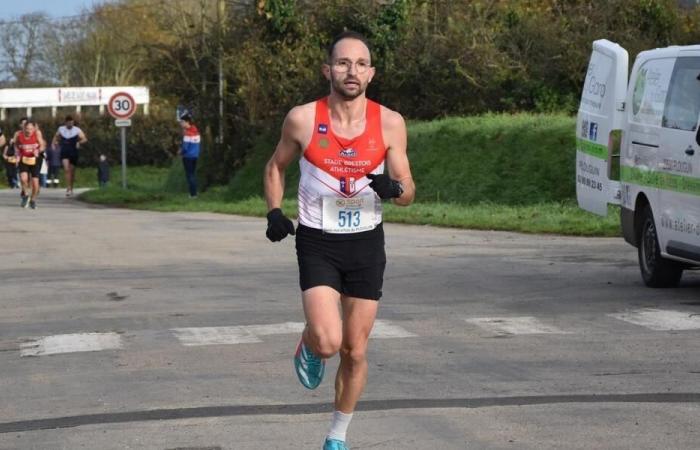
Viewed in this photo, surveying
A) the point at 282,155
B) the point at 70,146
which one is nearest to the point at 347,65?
the point at 282,155

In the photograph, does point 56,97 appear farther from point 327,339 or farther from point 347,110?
point 327,339

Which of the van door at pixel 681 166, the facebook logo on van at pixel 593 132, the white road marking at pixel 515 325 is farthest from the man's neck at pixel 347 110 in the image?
the facebook logo on van at pixel 593 132

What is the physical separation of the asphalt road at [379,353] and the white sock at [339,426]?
1.02 ft

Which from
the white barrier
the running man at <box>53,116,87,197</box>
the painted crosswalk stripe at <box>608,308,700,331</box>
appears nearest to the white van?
the painted crosswalk stripe at <box>608,308,700,331</box>

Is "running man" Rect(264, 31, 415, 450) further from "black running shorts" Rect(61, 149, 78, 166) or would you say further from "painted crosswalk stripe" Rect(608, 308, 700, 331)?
"black running shorts" Rect(61, 149, 78, 166)

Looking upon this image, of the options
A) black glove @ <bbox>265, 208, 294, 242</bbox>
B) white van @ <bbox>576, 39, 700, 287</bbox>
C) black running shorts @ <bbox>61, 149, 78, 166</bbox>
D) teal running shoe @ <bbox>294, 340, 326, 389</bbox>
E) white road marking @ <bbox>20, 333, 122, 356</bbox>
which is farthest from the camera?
black running shorts @ <bbox>61, 149, 78, 166</bbox>

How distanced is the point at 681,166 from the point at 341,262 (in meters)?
6.77

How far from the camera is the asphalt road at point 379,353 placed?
310 inches

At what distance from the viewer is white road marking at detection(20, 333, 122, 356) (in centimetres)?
1109

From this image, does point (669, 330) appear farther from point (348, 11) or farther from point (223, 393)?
point (348, 11)

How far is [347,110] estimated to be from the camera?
7.29m

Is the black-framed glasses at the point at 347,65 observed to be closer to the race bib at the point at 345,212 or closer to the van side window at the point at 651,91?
the race bib at the point at 345,212

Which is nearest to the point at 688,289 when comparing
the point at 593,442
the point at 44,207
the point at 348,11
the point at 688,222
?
the point at 688,222

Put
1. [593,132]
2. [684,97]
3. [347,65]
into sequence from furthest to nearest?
[593,132], [684,97], [347,65]
